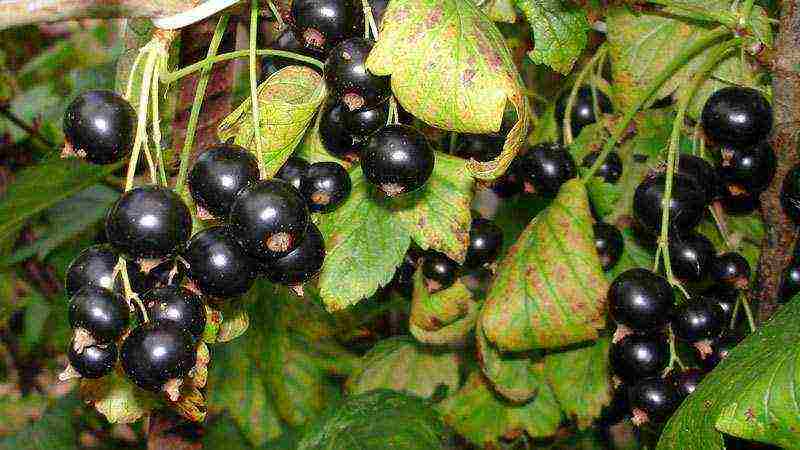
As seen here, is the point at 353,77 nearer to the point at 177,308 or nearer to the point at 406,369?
the point at 177,308

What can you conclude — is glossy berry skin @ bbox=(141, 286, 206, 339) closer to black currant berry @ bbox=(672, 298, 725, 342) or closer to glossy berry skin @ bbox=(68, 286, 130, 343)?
glossy berry skin @ bbox=(68, 286, 130, 343)

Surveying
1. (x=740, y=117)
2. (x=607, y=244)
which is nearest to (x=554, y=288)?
(x=607, y=244)

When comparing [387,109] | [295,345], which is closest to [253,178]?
[387,109]

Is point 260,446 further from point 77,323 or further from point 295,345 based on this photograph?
point 77,323

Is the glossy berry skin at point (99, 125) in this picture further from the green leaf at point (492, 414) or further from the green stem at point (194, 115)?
the green leaf at point (492, 414)

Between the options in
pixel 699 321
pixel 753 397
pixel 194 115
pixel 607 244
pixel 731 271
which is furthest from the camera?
pixel 607 244

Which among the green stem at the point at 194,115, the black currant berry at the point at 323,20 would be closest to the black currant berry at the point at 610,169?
the black currant berry at the point at 323,20

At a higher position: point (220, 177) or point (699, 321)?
point (220, 177)
